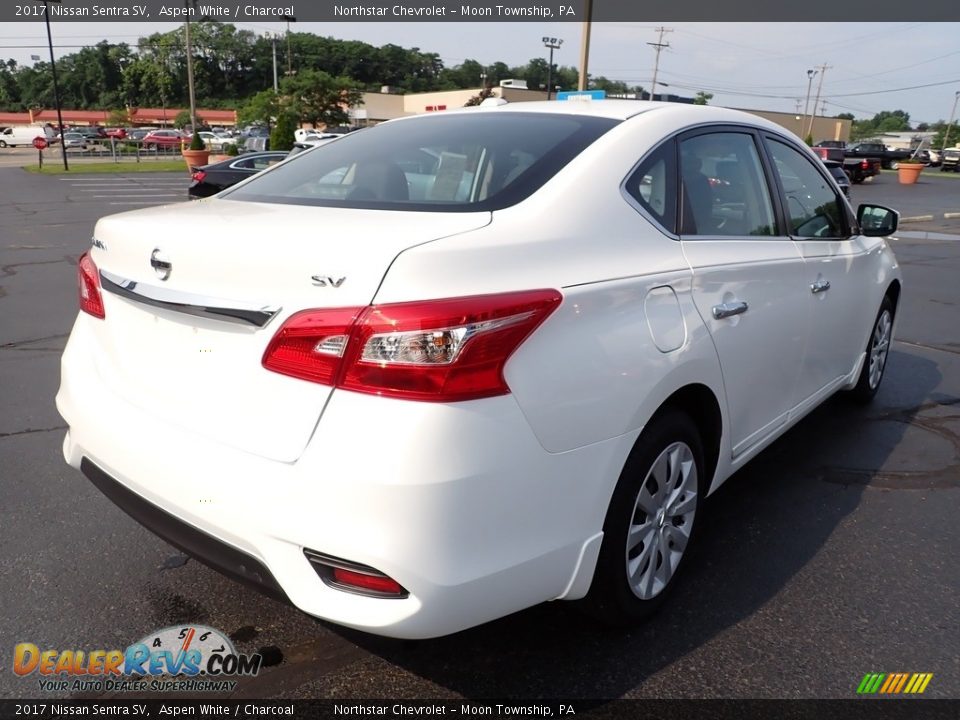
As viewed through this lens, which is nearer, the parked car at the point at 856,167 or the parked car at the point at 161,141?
the parked car at the point at 856,167

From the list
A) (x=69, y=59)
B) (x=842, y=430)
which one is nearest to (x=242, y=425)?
(x=842, y=430)

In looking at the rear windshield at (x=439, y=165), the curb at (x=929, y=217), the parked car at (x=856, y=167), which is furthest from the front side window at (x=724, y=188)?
the parked car at (x=856, y=167)

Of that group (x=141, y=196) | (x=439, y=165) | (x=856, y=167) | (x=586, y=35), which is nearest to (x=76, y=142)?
(x=141, y=196)

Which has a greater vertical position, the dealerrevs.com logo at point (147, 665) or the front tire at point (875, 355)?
the front tire at point (875, 355)

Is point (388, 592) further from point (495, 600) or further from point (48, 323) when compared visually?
point (48, 323)

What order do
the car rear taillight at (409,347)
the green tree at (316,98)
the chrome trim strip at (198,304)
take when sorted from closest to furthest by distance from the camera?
the car rear taillight at (409,347) → the chrome trim strip at (198,304) → the green tree at (316,98)

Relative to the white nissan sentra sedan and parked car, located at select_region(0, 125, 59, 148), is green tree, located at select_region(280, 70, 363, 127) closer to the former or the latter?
parked car, located at select_region(0, 125, 59, 148)

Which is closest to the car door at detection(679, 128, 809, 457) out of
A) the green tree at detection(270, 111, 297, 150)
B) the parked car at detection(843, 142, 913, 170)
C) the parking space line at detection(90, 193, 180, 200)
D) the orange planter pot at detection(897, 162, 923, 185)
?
the parking space line at detection(90, 193, 180, 200)

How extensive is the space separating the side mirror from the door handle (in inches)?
75.6

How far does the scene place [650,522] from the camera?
2.49m

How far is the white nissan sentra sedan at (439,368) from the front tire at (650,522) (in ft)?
0.03

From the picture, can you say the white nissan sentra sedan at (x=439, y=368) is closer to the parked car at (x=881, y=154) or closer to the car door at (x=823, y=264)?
the car door at (x=823, y=264)

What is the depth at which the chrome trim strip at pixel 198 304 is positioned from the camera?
1.89 meters

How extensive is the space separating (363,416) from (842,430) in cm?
369
